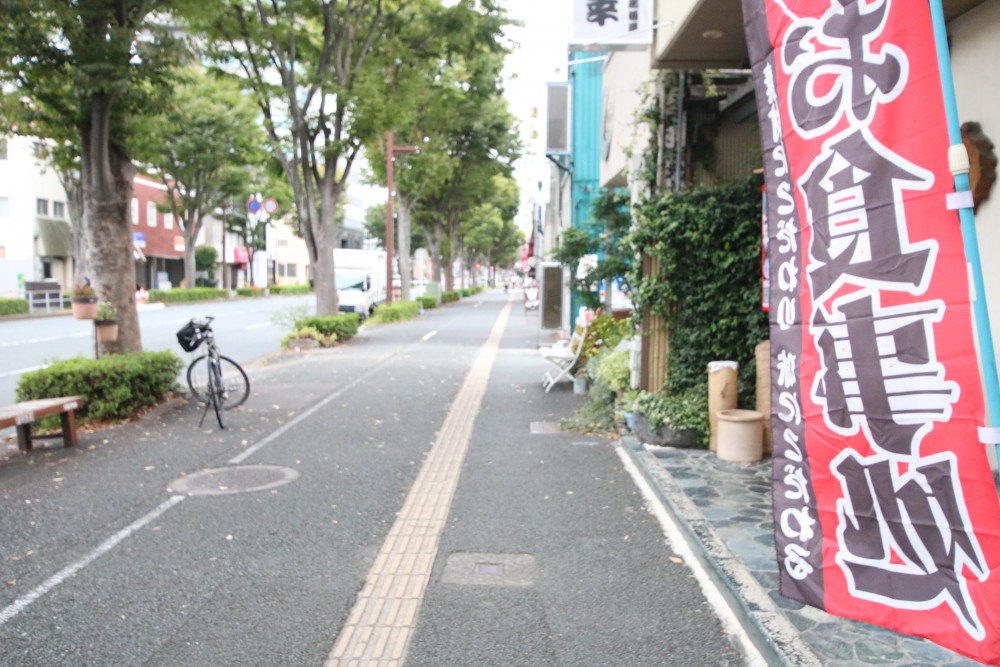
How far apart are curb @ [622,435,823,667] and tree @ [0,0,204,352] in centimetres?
729

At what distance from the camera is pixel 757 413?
7.14m

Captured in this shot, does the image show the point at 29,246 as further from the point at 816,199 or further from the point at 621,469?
the point at 816,199

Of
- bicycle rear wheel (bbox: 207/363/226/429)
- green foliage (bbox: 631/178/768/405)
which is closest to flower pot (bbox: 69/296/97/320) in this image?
bicycle rear wheel (bbox: 207/363/226/429)

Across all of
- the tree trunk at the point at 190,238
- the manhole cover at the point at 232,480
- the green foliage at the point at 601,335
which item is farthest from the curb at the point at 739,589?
the tree trunk at the point at 190,238

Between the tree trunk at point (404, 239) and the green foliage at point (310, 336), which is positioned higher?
the tree trunk at point (404, 239)

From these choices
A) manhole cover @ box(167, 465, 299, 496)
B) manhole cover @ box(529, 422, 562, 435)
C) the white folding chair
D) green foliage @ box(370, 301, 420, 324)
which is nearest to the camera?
manhole cover @ box(167, 465, 299, 496)

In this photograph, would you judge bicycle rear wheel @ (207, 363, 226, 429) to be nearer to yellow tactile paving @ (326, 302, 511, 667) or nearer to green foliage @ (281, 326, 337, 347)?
yellow tactile paving @ (326, 302, 511, 667)

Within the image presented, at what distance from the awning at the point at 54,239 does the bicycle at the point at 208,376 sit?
1419 inches

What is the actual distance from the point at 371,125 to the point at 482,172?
18.2 m

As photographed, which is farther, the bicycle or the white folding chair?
the white folding chair

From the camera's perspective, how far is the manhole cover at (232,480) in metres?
6.28

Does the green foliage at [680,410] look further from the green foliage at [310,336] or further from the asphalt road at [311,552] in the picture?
the green foliage at [310,336]

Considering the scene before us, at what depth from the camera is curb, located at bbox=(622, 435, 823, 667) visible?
11.5 feet

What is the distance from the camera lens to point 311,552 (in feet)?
16.0
